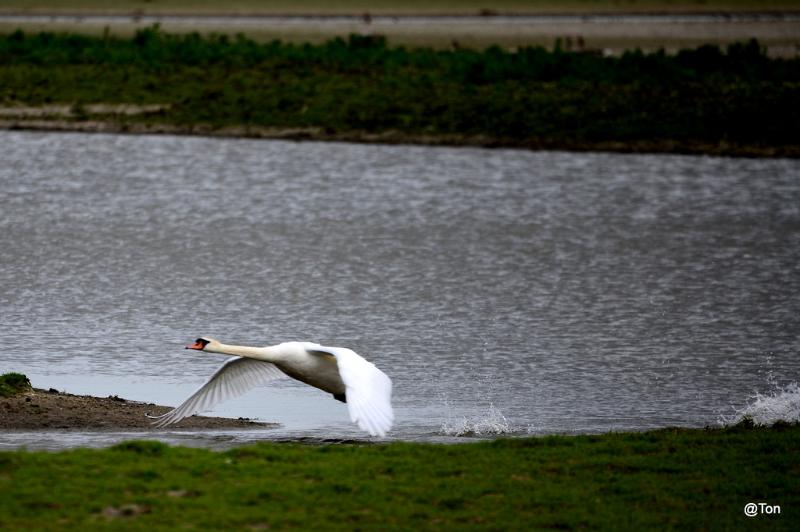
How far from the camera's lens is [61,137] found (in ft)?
129

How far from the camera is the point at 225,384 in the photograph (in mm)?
13336

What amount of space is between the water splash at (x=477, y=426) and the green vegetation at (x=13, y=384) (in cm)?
409

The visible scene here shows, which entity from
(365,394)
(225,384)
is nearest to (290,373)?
(225,384)

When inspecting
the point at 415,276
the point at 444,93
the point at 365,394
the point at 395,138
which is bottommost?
the point at 415,276

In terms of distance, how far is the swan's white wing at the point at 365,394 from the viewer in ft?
35.1

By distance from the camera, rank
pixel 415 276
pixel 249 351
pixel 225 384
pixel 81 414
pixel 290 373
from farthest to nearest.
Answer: pixel 415 276 < pixel 81 414 < pixel 225 384 < pixel 290 373 < pixel 249 351

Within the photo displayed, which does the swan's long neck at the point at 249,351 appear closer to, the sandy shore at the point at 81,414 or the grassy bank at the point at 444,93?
the sandy shore at the point at 81,414

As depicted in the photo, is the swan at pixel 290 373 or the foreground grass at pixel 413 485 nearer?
the foreground grass at pixel 413 485

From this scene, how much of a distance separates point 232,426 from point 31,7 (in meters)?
51.1

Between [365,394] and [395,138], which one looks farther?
[395,138]

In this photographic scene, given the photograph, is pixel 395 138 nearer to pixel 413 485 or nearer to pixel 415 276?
pixel 415 276

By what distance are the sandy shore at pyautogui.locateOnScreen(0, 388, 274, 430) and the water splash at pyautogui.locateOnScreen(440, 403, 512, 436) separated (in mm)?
1785

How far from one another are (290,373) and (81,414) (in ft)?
6.74

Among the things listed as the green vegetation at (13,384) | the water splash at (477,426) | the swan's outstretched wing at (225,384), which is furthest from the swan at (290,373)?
the green vegetation at (13,384)
